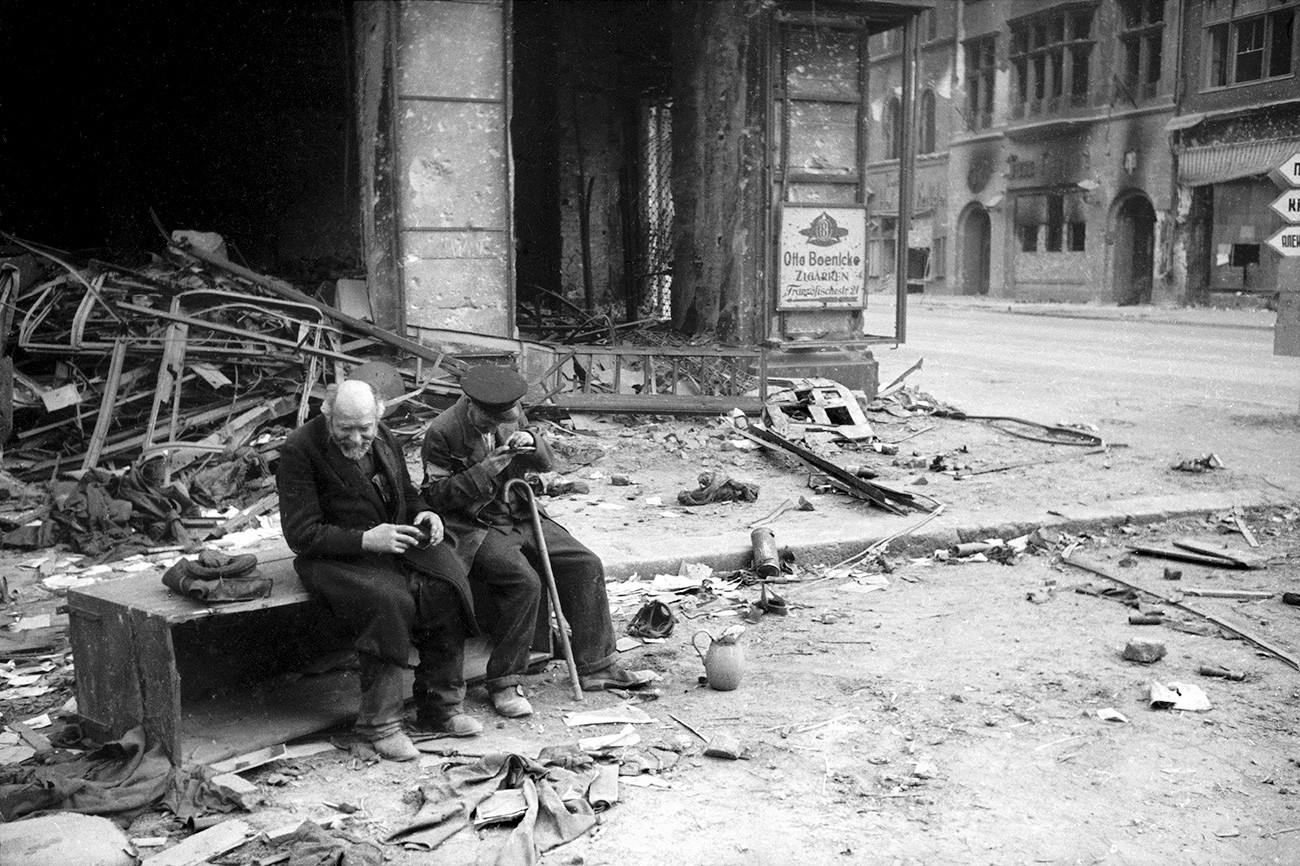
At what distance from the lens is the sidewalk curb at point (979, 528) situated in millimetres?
7012

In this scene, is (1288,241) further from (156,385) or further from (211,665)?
(211,665)

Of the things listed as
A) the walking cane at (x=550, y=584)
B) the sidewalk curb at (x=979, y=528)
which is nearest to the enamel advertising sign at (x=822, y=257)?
the sidewalk curb at (x=979, y=528)

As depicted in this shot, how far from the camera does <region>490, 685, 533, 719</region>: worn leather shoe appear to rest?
491 centimetres

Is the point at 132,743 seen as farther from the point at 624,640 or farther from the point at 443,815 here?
the point at 624,640

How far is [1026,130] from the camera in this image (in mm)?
35625

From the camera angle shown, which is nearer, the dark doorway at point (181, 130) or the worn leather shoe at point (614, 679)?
the worn leather shoe at point (614, 679)

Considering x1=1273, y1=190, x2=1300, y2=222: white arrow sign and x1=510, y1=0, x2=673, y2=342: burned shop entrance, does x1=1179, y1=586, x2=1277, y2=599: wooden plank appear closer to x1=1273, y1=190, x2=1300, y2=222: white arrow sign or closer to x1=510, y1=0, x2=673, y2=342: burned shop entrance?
x1=1273, y1=190, x2=1300, y2=222: white arrow sign

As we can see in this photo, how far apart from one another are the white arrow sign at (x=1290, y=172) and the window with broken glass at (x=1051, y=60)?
24.8 meters

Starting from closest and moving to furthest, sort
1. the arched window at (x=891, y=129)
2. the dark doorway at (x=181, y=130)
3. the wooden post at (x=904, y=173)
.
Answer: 1. the wooden post at (x=904, y=173)
2. the dark doorway at (x=181, y=130)
3. the arched window at (x=891, y=129)

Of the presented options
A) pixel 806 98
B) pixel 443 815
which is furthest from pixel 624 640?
pixel 806 98

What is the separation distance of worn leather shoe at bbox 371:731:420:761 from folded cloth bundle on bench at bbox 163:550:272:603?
2.44 feet

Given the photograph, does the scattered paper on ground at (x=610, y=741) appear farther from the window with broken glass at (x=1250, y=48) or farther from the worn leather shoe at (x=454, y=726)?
the window with broken glass at (x=1250, y=48)

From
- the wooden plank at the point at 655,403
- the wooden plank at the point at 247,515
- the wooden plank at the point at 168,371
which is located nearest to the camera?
the wooden plank at the point at 247,515

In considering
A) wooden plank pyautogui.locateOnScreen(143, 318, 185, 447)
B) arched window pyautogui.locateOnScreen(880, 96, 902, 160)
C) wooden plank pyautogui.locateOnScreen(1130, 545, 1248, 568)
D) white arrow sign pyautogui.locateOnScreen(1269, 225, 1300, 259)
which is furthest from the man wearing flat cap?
arched window pyautogui.locateOnScreen(880, 96, 902, 160)
